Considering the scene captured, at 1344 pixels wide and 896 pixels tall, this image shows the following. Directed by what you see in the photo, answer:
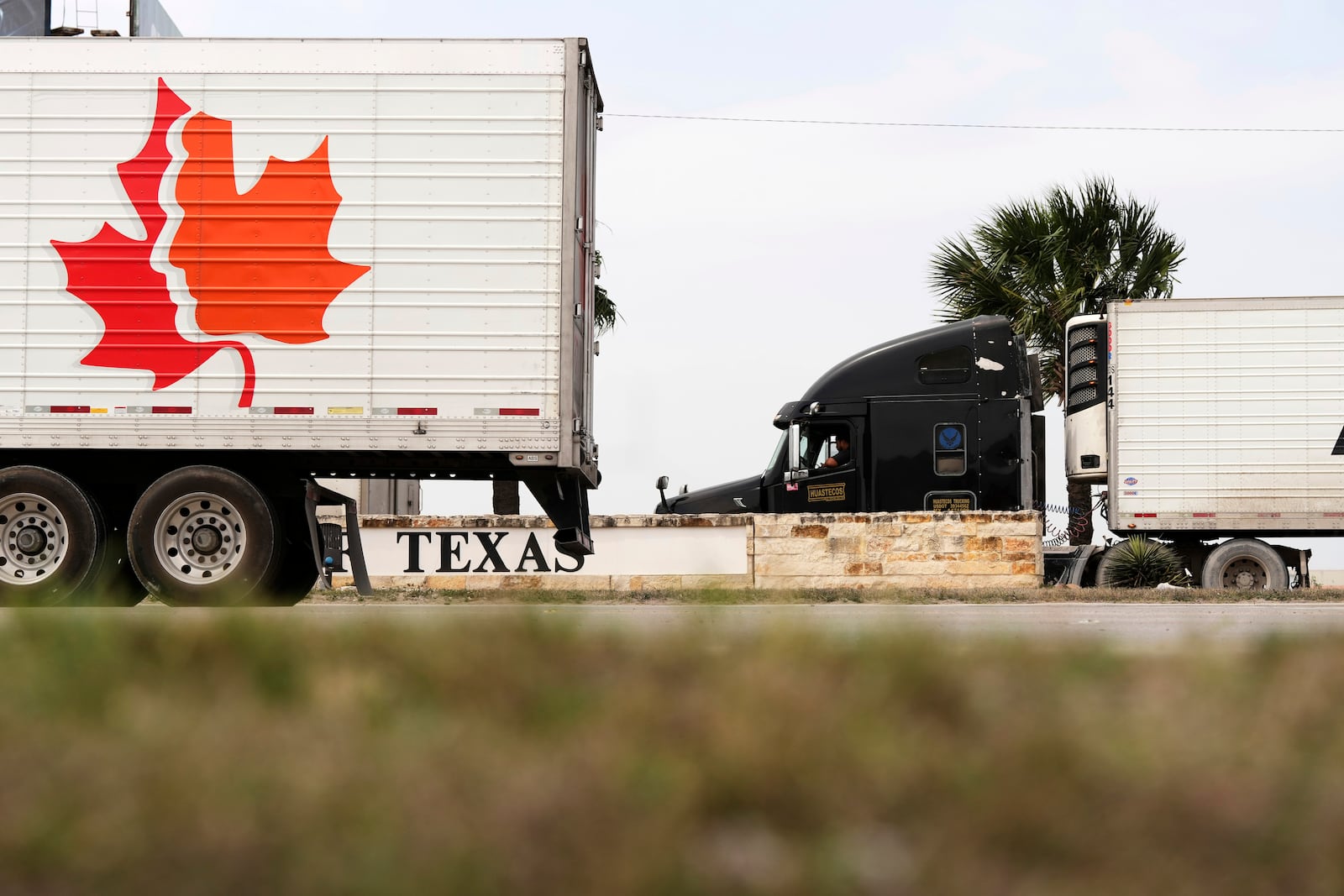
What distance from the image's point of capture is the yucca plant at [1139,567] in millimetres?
17766

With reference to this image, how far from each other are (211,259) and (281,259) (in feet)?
1.69

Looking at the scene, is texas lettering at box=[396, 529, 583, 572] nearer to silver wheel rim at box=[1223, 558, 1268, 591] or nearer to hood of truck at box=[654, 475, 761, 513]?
hood of truck at box=[654, 475, 761, 513]

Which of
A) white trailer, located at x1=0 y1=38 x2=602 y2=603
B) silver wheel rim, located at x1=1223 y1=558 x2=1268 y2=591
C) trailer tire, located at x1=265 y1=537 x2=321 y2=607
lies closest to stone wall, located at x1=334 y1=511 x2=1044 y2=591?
silver wheel rim, located at x1=1223 y1=558 x2=1268 y2=591

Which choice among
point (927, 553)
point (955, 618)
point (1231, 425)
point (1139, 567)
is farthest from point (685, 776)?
point (1231, 425)

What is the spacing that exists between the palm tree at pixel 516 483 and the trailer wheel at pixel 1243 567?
28.7 ft

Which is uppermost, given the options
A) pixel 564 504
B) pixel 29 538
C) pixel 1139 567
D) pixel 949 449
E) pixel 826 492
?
pixel 949 449

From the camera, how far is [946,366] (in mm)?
16844

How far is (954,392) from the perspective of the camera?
16.8m

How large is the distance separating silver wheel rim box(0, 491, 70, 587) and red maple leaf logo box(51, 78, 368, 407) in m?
1.11

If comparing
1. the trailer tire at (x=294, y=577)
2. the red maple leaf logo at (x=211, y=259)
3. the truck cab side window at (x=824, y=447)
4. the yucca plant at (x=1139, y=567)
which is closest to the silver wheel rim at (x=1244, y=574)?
the yucca plant at (x=1139, y=567)

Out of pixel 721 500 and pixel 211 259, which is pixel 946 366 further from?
pixel 211 259

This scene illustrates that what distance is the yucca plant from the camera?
17.8 meters

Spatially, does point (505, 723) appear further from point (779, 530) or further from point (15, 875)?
point (779, 530)

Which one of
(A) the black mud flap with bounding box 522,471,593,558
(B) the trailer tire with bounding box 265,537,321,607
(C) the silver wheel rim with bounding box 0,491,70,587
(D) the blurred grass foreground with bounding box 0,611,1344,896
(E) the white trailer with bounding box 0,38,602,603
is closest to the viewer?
(D) the blurred grass foreground with bounding box 0,611,1344,896
